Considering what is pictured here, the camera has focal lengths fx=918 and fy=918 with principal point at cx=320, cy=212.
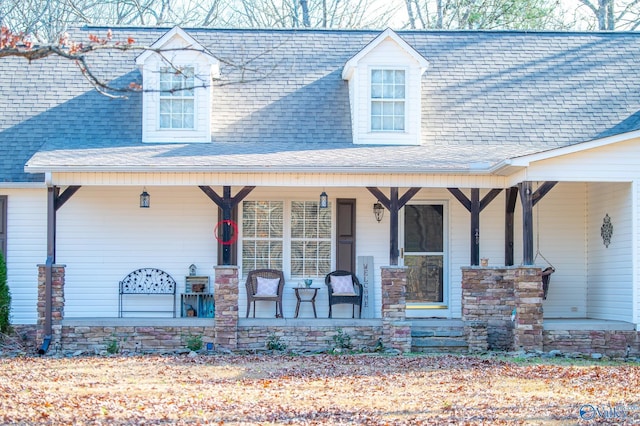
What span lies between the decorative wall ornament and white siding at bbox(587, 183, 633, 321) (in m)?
0.07

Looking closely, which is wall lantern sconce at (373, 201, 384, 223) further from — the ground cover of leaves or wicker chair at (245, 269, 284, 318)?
the ground cover of leaves

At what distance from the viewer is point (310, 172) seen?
13.8 metres

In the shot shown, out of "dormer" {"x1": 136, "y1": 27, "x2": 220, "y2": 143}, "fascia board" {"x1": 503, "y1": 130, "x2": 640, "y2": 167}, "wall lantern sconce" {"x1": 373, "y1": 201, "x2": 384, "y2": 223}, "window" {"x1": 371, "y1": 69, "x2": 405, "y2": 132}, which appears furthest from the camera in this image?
"window" {"x1": 371, "y1": 69, "x2": 405, "y2": 132}

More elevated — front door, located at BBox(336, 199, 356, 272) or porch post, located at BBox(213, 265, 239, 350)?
front door, located at BBox(336, 199, 356, 272)

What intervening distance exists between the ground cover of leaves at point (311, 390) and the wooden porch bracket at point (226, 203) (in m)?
1.82

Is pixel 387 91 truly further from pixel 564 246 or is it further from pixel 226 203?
pixel 564 246

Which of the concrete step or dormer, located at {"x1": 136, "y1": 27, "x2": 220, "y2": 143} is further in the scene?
dormer, located at {"x1": 136, "y1": 27, "x2": 220, "y2": 143}

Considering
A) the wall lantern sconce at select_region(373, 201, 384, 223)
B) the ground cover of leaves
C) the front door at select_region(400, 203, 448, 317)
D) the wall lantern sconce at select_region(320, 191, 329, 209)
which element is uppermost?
the wall lantern sconce at select_region(320, 191, 329, 209)

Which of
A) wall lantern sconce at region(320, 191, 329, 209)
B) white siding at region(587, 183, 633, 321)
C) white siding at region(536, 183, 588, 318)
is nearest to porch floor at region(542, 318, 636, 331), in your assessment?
white siding at region(587, 183, 633, 321)

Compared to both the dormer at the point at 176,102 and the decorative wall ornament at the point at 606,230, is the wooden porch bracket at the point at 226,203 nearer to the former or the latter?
the dormer at the point at 176,102

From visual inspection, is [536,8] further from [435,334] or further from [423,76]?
[435,334]

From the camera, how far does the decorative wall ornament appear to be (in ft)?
48.4

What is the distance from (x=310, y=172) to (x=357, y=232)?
2168mm

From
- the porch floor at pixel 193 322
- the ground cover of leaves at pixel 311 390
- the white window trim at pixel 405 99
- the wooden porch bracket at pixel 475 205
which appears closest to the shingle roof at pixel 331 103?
the white window trim at pixel 405 99
